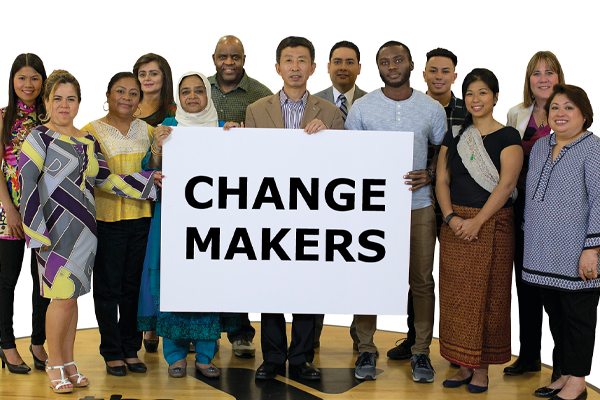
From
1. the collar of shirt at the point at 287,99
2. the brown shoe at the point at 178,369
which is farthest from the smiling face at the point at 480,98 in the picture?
the brown shoe at the point at 178,369

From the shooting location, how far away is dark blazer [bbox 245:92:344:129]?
11.9ft

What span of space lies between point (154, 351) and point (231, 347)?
1.74 feet

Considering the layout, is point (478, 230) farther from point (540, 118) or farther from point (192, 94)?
point (192, 94)

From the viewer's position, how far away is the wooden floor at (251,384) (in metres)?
3.45

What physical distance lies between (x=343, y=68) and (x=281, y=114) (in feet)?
3.36

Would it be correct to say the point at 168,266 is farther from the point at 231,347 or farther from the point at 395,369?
the point at 395,369

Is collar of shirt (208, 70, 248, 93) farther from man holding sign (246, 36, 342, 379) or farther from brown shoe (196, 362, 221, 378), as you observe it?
brown shoe (196, 362, 221, 378)

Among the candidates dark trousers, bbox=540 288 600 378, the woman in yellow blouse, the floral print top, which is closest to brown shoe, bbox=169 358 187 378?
the woman in yellow blouse

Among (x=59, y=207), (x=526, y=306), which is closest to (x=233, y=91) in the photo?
(x=59, y=207)

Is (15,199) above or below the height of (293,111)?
below

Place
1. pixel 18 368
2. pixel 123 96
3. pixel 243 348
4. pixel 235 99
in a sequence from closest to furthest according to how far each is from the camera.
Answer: pixel 123 96, pixel 18 368, pixel 243 348, pixel 235 99

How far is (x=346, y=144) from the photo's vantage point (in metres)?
3.39

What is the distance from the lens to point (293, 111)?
3684 mm

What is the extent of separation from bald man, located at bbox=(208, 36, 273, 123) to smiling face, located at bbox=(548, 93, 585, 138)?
193 centimetres
